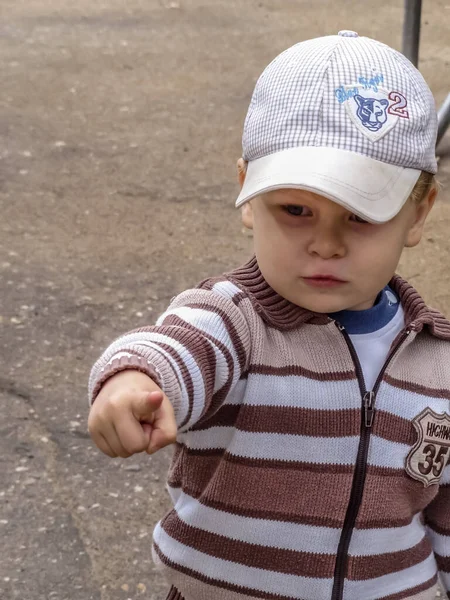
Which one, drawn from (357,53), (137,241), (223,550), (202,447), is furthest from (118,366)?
(137,241)

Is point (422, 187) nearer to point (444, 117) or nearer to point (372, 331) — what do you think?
point (372, 331)

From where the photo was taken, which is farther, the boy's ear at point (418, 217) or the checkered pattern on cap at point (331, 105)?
the boy's ear at point (418, 217)

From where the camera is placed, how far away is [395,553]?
173 centimetres

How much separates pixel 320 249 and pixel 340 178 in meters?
0.11

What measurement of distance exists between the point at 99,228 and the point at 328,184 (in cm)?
265

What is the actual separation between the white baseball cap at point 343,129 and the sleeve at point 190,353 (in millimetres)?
169

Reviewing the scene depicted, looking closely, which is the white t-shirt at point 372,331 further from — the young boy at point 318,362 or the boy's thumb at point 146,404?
the boy's thumb at point 146,404

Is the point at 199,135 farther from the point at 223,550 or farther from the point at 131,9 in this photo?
the point at 223,550

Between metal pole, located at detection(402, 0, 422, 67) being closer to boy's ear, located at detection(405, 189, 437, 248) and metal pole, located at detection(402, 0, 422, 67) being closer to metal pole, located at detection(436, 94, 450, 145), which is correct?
metal pole, located at detection(436, 94, 450, 145)

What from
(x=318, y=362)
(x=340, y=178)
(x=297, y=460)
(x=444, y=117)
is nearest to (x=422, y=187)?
(x=340, y=178)

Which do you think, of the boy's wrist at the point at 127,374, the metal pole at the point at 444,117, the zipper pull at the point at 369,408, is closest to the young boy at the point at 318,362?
the zipper pull at the point at 369,408

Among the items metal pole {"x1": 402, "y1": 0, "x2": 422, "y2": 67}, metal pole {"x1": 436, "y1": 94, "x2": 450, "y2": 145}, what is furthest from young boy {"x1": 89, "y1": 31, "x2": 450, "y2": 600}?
metal pole {"x1": 402, "y1": 0, "x2": 422, "y2": 67}

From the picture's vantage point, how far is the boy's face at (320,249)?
157 centimetres

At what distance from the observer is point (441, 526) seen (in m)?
1.86
